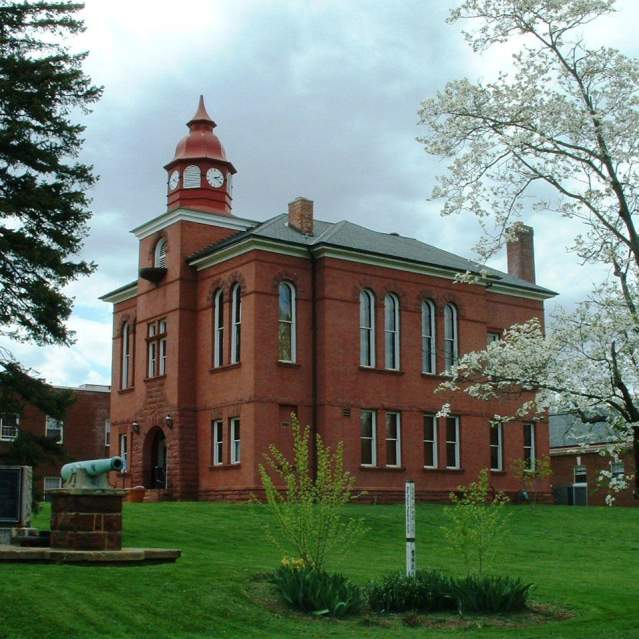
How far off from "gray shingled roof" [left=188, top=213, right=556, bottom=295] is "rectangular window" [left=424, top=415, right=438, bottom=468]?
232 inches

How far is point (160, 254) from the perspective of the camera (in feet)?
136

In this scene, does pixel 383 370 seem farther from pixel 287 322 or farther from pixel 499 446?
pixel 499 446

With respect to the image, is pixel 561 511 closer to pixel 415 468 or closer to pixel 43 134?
pixel 415 468

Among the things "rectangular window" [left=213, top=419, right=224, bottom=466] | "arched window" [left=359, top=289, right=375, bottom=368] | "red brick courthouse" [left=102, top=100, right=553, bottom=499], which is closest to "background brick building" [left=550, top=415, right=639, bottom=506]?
"red brick courthouse" [left=102, top=100, right=553, bottom=499]

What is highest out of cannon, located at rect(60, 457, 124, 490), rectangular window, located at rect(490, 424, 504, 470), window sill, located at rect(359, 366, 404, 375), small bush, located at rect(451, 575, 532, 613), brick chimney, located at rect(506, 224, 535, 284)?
brick chimney, located at rect(506, 224, 535, 284)

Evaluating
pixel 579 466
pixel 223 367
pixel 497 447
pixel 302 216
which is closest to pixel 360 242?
pixel 302 216

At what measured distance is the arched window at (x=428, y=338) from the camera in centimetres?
4050

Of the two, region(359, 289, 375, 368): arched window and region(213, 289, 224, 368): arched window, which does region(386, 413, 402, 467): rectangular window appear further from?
region(213, 289, 224, 368): arched window

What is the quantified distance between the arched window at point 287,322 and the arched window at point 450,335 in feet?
21.7

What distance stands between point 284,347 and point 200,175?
345 inches

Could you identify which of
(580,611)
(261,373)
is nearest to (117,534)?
(580,611)

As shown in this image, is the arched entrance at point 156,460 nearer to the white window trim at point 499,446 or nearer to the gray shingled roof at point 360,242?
the gray shingled roof at point 360,242

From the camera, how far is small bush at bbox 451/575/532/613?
53.0 feet

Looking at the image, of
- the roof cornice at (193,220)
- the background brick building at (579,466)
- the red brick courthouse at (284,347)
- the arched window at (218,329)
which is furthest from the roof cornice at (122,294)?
the background brick building at (579,466)
